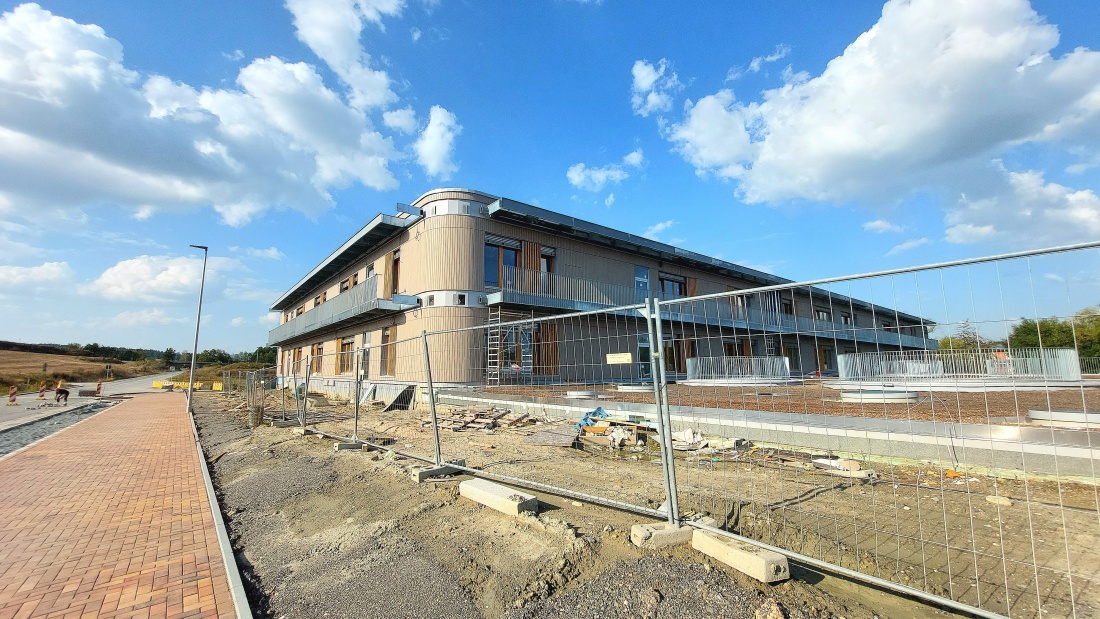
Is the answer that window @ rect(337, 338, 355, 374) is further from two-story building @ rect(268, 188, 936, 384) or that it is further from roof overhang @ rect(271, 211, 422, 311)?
roof overhang @ rect(271, 211, 422, 311)

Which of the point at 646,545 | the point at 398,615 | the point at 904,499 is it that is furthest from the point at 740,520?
the point at 398,615

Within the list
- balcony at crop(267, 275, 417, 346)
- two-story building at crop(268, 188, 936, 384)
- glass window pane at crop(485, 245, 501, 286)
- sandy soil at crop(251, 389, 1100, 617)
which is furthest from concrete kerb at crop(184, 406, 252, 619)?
glass window pane at crop(485, 245, 501, 286)

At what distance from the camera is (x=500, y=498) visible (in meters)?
4.59

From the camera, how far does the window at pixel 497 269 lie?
18500 millimetres

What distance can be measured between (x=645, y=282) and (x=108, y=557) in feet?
72.3

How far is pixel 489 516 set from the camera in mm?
4500

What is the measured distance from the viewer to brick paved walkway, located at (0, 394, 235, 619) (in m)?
3.42

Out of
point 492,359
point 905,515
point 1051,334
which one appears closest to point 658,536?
point 1051,334

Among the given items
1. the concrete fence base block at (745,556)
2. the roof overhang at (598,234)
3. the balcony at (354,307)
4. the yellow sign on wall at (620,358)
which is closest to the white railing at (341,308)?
the balcony at (354,307)

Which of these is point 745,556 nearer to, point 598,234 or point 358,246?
point 598,234

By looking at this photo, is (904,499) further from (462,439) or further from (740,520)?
(462,439)

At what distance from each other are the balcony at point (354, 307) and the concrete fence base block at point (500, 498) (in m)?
13.9

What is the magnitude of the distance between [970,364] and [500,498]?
4025mm

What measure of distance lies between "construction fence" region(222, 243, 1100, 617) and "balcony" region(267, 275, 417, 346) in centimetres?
863
